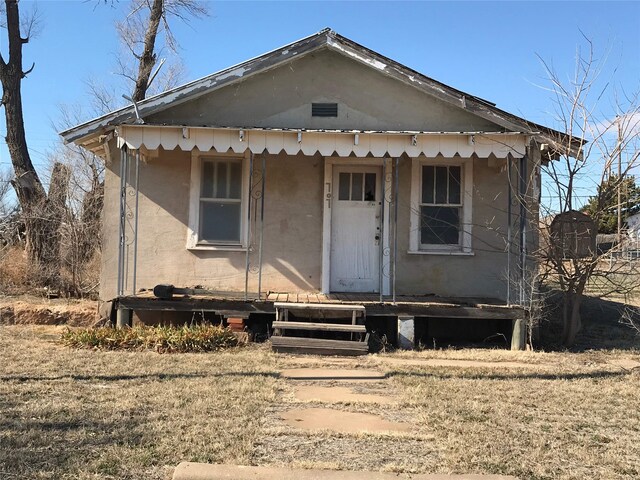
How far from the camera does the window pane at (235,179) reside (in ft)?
30.8

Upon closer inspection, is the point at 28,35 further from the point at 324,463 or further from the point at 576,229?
the point at 324,463

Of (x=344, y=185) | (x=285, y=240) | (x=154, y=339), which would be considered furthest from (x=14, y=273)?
(x=344, y=185)

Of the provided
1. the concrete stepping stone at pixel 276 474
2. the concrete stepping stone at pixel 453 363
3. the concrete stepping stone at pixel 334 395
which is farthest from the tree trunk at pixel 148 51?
the concrete stepping stone at pixel 276 474

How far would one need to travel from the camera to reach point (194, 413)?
4703 millimetres

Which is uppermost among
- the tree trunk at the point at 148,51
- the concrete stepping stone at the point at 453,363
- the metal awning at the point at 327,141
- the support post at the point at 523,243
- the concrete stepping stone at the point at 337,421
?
the tree trunk at the point at 148,51

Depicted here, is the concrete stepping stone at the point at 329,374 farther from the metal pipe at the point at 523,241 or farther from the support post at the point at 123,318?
the support post at the point at 123,318

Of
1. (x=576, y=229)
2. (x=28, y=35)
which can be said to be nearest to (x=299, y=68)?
(x=576, y=229)

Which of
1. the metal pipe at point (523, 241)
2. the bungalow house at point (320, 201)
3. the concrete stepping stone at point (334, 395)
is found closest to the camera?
the concrete stepping stone at point (334, 395)

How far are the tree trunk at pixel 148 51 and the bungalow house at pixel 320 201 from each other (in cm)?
1121

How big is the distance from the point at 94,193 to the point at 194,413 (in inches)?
491

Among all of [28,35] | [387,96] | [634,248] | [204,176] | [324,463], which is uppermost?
[28,35]

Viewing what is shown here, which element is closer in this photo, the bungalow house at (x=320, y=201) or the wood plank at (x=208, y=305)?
the wood plank at (x=208, y=305)

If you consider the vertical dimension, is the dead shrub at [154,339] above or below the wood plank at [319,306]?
below

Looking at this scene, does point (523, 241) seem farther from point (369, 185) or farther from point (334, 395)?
point (334, 395)
